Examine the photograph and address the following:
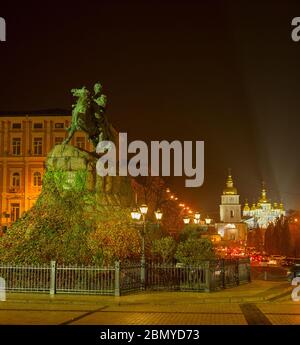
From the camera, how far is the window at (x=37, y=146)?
265 feet

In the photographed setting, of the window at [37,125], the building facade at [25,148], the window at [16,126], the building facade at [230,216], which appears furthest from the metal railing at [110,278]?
the building facade at [230,216]

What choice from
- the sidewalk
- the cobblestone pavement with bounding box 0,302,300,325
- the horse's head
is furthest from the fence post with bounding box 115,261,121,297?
the horse's head

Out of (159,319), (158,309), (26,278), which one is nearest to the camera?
(159,319)

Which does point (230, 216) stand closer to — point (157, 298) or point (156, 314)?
point (157, 298)

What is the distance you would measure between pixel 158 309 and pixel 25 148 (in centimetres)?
6384

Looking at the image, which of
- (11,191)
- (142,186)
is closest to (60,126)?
(11,191)

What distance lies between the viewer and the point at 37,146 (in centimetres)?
8100

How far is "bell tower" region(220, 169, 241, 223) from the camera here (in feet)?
631

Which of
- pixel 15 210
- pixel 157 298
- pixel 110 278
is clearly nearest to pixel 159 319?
pixel 157 298

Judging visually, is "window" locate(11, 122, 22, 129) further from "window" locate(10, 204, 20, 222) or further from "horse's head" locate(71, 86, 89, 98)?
"horse's head" locate(71, 86, 89, 98)

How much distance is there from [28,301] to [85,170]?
11198mm

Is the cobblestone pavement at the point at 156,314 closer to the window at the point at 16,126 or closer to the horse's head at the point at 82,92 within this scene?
the horse's head at the point at 82,92

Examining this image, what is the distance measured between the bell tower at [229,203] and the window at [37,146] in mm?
116083
